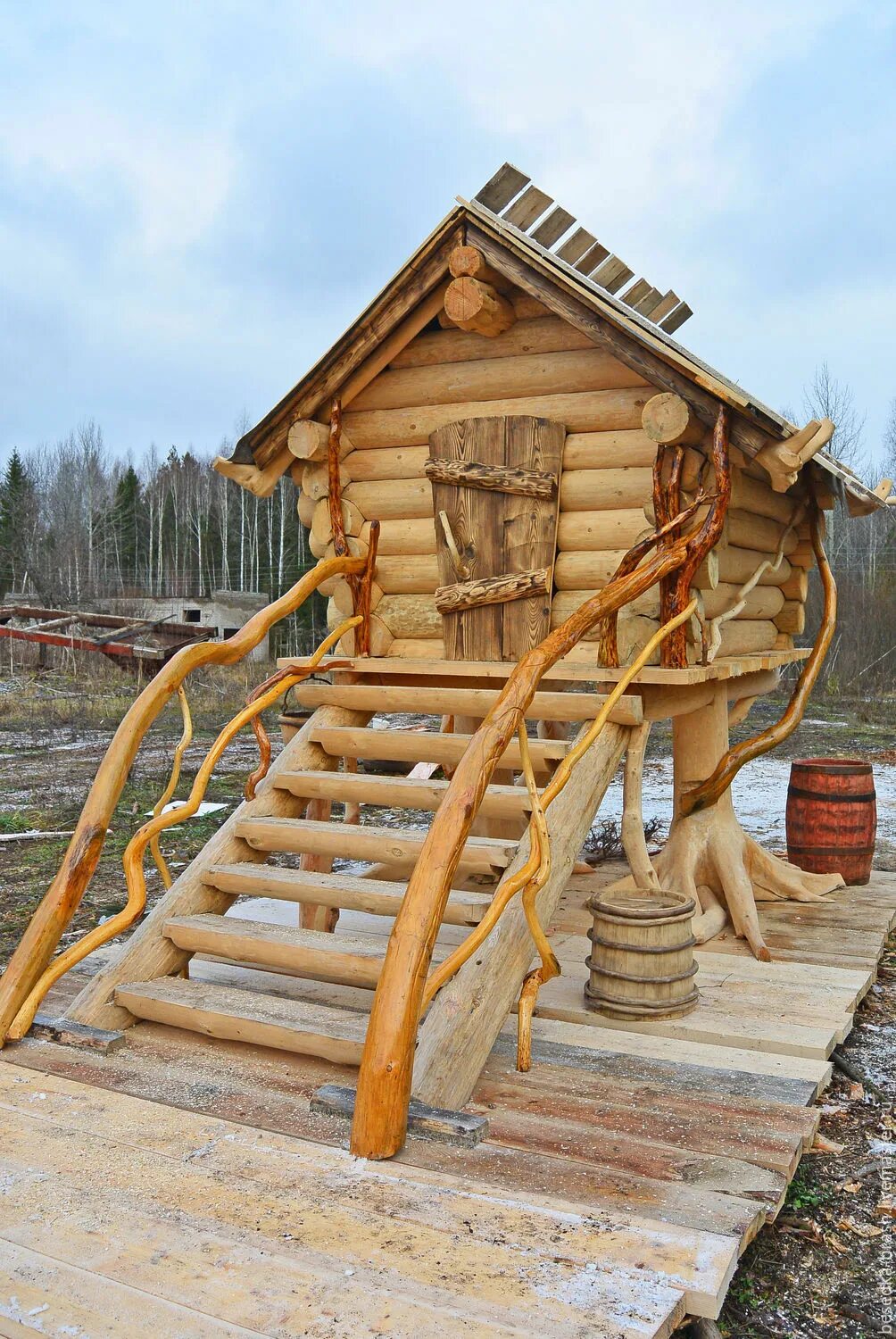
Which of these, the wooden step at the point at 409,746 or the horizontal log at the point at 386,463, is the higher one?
the horizontal log at the point at 386,463

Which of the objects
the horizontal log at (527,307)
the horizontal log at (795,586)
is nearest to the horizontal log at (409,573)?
the horizontal log at (527,307)

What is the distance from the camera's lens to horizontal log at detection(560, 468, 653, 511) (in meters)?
5.94

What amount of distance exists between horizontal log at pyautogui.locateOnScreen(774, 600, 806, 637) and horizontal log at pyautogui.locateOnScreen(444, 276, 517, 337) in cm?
328

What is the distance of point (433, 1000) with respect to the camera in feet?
13.9

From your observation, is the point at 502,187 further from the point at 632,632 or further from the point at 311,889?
the point at 311,889

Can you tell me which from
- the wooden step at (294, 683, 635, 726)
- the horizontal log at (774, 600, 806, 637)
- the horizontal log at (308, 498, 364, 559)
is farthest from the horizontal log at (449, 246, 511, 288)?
the horizontal log at (774, 600, 806, 637)

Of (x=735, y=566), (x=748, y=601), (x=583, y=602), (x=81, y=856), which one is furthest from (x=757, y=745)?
(x=81, y=856)

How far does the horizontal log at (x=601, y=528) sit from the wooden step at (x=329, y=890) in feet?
7.12

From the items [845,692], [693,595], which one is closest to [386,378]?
[693,595]

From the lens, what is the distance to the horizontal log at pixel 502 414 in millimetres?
5953

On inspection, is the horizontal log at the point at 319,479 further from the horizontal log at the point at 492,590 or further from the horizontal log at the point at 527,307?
the horizontal log at the point at 527,307

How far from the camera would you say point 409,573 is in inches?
260

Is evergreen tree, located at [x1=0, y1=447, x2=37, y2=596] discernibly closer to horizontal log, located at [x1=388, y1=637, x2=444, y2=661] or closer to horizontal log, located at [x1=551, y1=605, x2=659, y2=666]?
horizontal log, located at [x1=388, y1=637, x2=444, y2=661]

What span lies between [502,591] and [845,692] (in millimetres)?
16504
